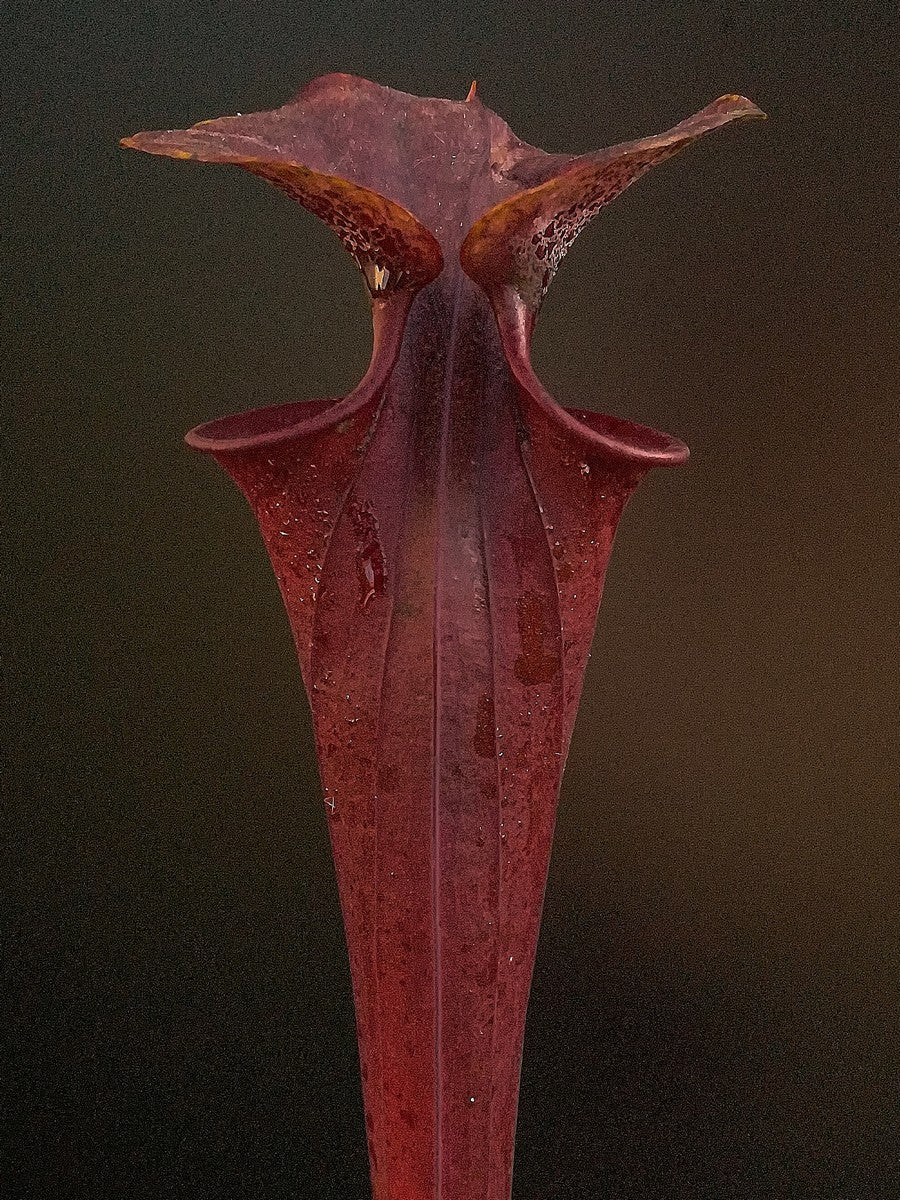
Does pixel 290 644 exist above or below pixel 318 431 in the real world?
below

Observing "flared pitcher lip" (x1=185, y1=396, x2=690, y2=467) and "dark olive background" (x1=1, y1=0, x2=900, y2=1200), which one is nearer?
"flared pitcher lip" (x1=185, y1=396, x2=690, y2=467)

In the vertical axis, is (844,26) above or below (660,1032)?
above

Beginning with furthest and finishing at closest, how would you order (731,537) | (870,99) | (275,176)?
1. (731,537)
2. (870,99)
3. (275,176)

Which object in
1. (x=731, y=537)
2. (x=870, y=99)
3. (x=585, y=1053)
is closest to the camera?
(x=870, y=99)

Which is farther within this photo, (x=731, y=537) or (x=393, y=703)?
(x=731, y=537)

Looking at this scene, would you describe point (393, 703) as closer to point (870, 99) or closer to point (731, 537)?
point (731, 537)

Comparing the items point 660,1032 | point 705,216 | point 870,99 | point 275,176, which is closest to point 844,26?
point 870,99

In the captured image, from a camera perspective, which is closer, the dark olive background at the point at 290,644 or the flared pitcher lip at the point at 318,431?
the flared pitcher lip at the point at 318,431

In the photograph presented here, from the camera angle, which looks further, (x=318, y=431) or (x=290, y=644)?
(x=290, y=644)
